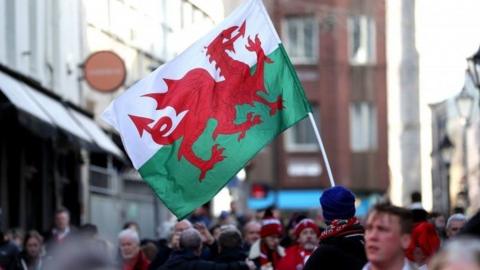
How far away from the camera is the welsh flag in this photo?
1242 cm

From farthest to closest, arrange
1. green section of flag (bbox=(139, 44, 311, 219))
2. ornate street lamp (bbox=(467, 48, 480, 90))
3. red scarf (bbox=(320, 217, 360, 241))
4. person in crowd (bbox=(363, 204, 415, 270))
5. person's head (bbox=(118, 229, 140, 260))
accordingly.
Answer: ornate street lamp (bbox=(467, 48, 480, 90)) → person's head (bbox=(118, 229, 140, 260)) → green section of flag (bbox=(139, 44, 311, 219)) → red scarf (bbox=(320, 217, 360, 241)) → person in crowd (bbox=(363, 204, 415, 270))

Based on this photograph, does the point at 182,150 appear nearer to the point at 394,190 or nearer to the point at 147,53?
the point at 147,53

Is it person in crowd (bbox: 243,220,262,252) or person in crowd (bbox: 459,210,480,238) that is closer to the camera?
person in crowd (bbox: 459,210,480,238)

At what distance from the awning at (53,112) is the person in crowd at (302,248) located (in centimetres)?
649

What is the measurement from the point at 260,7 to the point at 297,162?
1727 inches

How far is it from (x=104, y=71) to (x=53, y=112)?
113 inches

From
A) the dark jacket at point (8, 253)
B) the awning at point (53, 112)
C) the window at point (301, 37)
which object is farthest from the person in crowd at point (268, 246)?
the window at point (301, 37)

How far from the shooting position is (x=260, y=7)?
13.2 metres

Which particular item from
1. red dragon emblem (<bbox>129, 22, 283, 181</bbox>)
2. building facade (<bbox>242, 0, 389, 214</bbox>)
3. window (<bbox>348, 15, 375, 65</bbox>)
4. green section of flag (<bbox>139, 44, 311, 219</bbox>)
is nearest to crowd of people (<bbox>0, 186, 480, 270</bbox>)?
green section of flag (<bbox>139, 44, 311, 219</bbox>)

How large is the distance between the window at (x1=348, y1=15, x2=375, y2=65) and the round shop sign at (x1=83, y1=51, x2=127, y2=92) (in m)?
29.9

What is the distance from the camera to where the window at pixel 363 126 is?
57.2 metres

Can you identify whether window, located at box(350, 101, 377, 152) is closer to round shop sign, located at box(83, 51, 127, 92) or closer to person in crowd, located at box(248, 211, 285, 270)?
round shop sign, located at box(83, 51, 127, 92)

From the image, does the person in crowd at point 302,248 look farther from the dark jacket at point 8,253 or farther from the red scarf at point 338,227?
the red scarf at point 338,227

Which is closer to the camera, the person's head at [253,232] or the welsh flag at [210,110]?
the welsh flag at [210,110]
